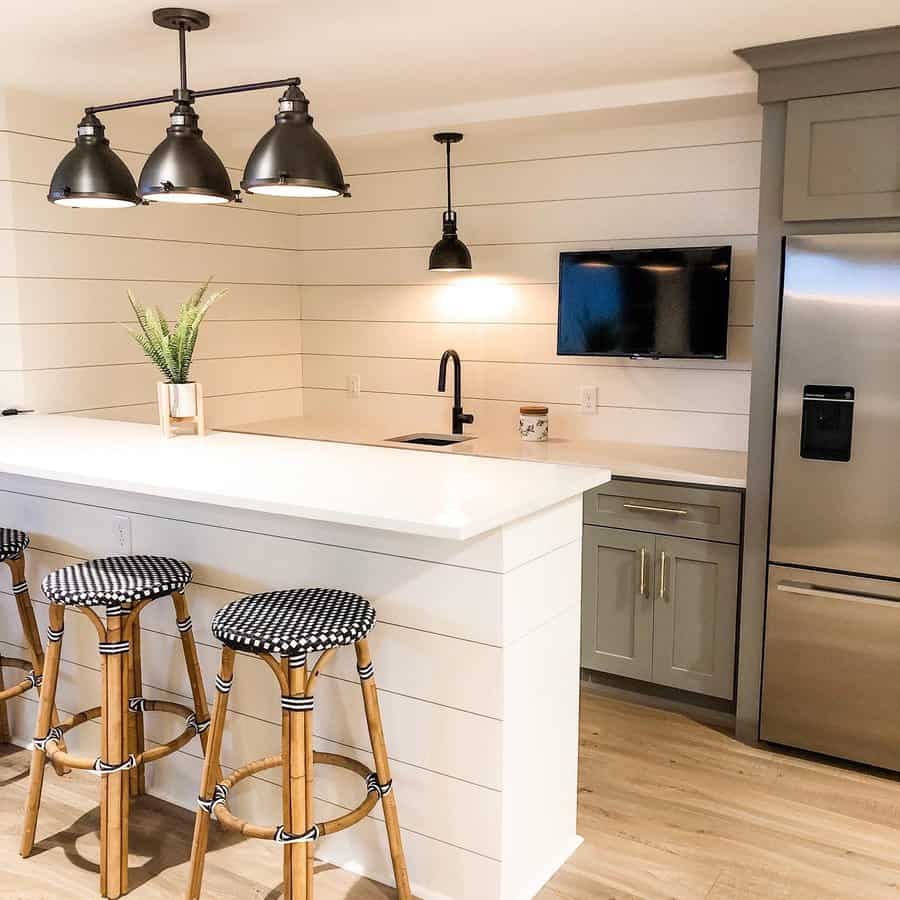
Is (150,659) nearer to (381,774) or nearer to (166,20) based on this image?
(381,774)

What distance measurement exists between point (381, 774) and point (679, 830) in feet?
3.18

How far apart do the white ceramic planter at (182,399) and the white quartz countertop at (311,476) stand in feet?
0.31

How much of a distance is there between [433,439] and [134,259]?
4.94 ft

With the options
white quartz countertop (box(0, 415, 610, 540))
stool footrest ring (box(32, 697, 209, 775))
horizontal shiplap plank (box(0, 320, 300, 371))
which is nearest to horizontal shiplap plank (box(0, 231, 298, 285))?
horizontal shiplap plank (box(0, 320, 300, 371))

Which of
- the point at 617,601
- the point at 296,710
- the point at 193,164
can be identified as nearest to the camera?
the point at 296,710

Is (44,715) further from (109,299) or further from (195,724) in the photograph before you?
(109,299)

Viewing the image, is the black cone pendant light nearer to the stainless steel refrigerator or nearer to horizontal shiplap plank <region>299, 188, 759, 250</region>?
horizontal shiplap plank <region>299, 188, 759, 250</region>

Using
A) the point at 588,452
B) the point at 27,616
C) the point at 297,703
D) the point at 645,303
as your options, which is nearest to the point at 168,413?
the point at 27,616

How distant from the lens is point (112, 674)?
2334mm

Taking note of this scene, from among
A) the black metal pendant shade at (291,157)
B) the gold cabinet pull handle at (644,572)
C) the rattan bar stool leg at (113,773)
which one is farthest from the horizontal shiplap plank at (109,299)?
the gold cabinet pull handle at (644,572)

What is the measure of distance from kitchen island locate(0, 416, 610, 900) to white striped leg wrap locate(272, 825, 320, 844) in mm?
334

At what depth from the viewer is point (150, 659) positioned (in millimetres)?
2781

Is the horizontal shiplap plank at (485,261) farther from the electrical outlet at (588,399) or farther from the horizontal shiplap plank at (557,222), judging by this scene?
the electrical outlet at (588,399)

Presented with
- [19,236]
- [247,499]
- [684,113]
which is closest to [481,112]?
[684,113]
